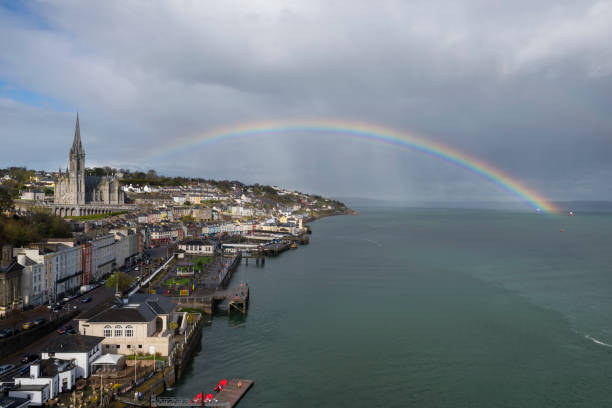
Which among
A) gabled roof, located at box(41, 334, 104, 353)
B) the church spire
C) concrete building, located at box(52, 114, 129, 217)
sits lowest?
gabled roof, located at box(41, 334, 104, 353)

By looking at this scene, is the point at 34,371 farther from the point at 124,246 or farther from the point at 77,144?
the point at 77,144

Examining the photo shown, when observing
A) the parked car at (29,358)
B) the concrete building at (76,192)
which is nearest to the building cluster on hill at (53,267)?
the parked car at (29,358)

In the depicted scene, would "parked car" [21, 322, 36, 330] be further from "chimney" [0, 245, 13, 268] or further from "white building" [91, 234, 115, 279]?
"white building" [91, 234, 115, 279]

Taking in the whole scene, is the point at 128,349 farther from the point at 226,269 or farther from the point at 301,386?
the point at 226,269

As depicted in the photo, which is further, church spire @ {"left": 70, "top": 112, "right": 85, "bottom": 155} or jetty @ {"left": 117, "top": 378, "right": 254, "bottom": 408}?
church spire @ {"left": 70, "top": 112, "right": 85, "bottom": 155}

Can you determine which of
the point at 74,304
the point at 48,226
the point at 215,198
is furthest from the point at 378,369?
the point at 215,198

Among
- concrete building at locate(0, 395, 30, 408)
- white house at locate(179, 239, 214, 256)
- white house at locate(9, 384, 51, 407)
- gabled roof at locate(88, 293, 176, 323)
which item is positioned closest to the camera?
concrete building at locate(0, 395, 30, 408)

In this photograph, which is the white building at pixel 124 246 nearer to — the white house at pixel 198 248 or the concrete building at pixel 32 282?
the white house at pixel 198 248

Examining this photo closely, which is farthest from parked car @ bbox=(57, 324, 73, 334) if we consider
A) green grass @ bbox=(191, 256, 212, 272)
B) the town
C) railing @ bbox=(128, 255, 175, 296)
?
green grass @ bbox=(191, 256, 212, 272)
